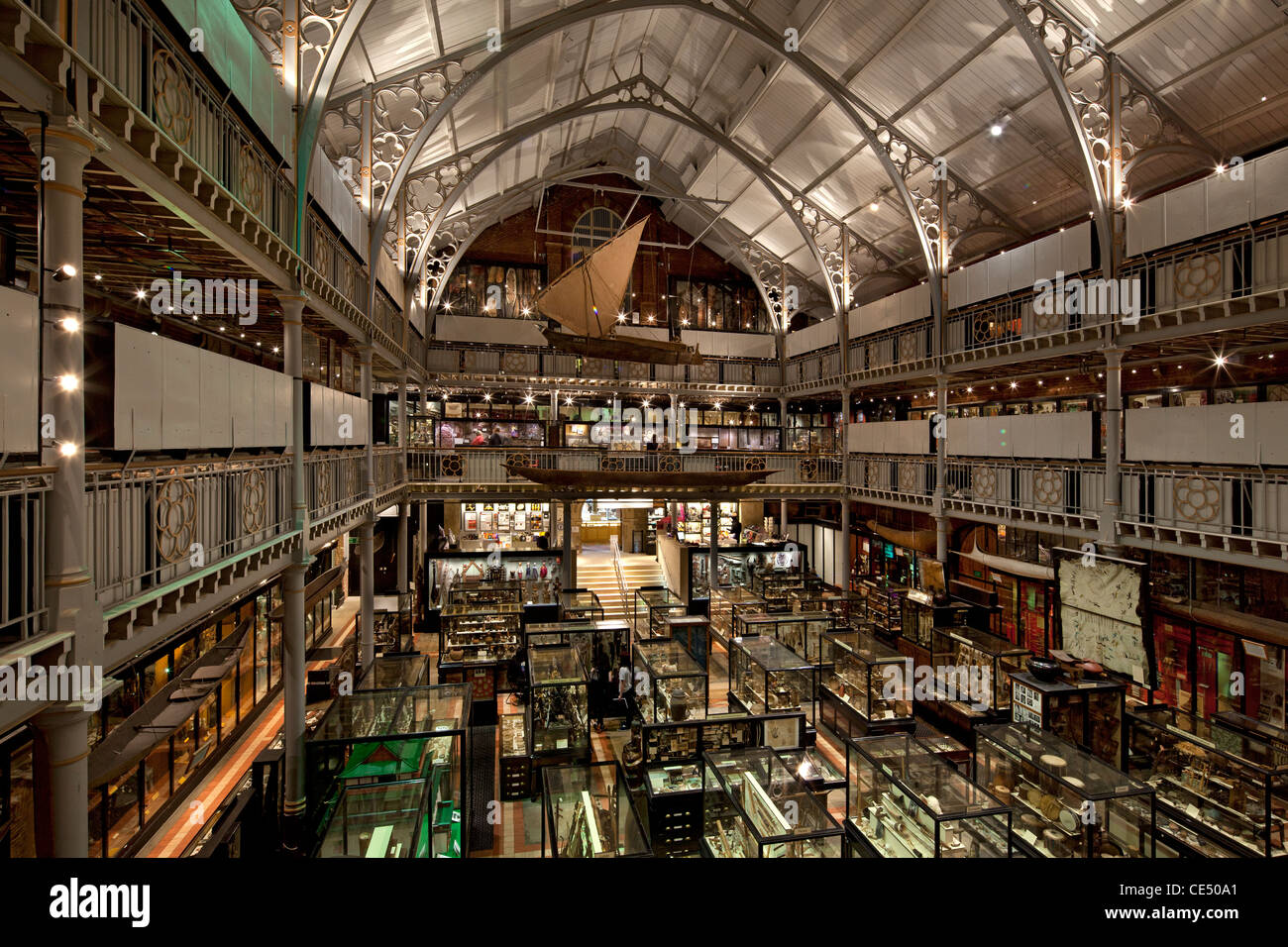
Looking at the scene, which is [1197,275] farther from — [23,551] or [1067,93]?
[23,551]

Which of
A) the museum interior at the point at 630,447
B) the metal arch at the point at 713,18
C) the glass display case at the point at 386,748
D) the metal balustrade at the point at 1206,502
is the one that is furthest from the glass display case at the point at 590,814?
the metal arch at the point at 713,18

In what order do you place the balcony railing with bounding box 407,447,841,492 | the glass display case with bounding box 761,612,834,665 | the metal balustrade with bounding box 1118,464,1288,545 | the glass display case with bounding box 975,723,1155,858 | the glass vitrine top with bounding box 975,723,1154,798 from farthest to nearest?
the balcony railing with bounding box 407,447,841,492, the glass display case with bounding box 761,612,834,665, the metal balustrade with bounding box 1118,464,1288,545, the glass vitrine top with bounding box 975,723,1154,798, the glass display case with bounding box 975,723,1155,858

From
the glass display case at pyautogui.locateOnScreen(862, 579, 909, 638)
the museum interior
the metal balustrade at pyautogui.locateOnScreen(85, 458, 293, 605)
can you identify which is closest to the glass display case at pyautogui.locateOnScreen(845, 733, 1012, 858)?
the museum interior

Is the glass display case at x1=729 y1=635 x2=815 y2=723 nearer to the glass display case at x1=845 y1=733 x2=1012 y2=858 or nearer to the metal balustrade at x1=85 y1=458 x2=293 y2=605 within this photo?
the glass display case at x1=845 y1=733 x2=1012 y2=858

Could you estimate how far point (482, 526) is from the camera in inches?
982

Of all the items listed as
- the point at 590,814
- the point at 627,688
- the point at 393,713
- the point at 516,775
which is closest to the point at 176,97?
the point at 393,713

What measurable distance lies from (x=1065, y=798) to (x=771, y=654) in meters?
5.50

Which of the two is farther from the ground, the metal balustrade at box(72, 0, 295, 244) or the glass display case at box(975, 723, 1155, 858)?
the metal balustrade at box(72, 0, 295, 244)

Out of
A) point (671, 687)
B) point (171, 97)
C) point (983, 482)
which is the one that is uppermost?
point (171, 97)

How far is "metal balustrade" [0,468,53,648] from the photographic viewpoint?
3488 millimetres

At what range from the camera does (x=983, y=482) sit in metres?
15.3

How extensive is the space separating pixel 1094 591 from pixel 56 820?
14.2m
